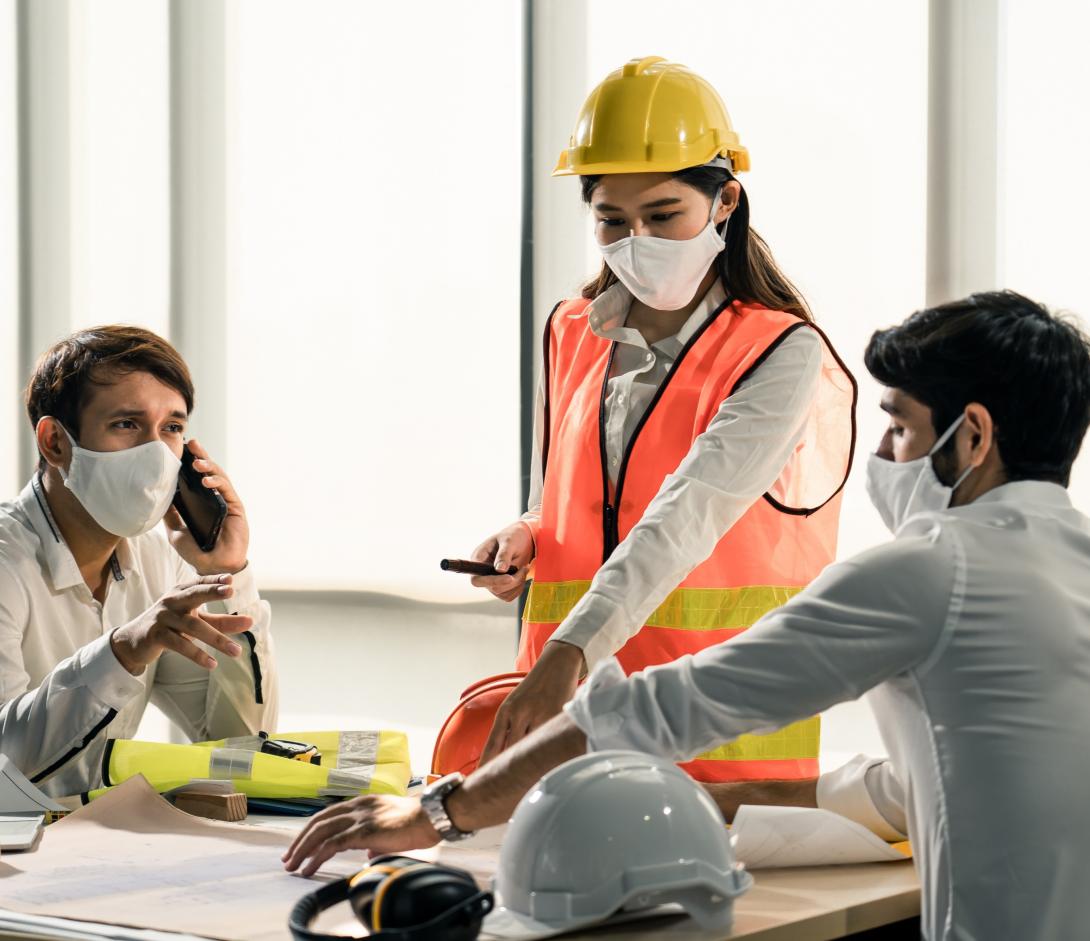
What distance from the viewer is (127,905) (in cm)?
158

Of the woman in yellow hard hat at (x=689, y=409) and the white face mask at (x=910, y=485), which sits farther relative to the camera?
the woman in yellow hard hat at (x=689, y=409)

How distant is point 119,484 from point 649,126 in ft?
3.58

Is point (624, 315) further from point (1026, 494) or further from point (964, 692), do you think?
point (964, 692)

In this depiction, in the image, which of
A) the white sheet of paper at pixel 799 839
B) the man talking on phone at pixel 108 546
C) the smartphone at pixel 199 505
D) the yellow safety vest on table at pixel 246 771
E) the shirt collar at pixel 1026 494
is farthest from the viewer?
the smartphone at pixel 199 505

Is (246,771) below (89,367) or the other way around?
below

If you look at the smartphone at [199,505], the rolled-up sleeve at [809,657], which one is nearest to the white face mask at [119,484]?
the smartphone at [199,505]

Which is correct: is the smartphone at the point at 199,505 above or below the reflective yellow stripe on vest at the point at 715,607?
above

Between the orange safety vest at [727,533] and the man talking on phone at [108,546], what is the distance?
0.58 meters

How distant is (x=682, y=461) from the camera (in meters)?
2.19

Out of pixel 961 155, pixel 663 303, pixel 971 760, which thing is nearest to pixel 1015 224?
pixel 961 155

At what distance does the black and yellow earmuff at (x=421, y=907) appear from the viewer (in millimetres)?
1320

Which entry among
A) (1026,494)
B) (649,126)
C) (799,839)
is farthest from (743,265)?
(799,839)

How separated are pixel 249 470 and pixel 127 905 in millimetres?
3117

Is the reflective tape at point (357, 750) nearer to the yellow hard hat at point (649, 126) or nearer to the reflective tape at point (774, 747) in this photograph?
the reflective tape at point (774, 747)
